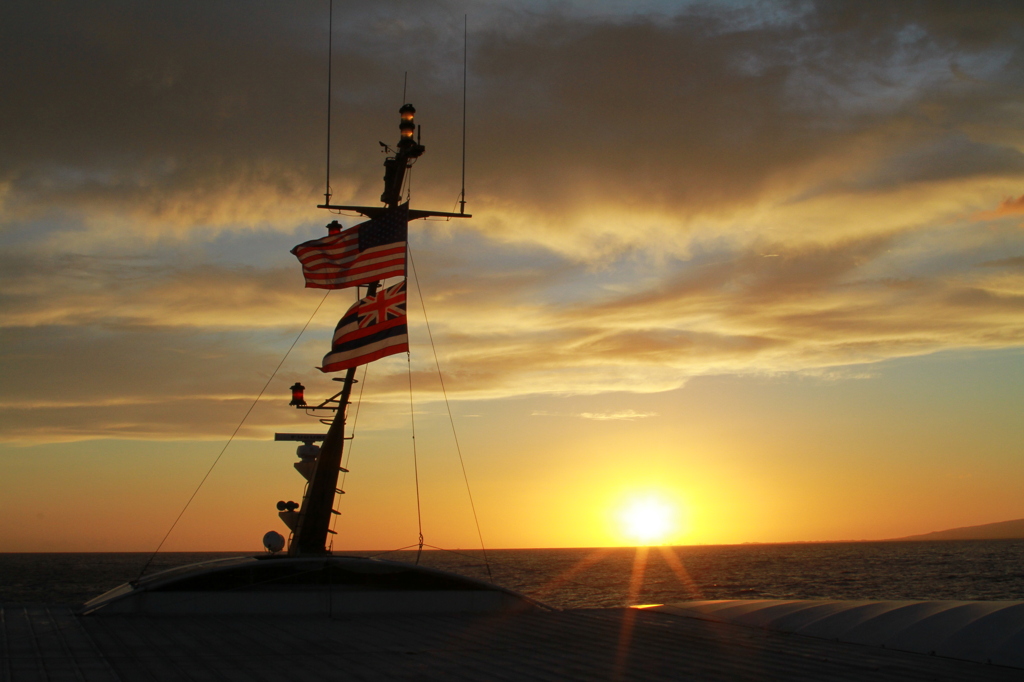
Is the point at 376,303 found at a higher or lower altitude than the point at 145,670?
higher

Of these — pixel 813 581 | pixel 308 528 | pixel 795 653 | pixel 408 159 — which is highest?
pixel 408 159

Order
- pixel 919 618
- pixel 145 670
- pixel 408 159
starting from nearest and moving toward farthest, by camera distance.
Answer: pixel 145 670 → pixel 919 618 → pixel 408 159

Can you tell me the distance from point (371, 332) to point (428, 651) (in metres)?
9.09

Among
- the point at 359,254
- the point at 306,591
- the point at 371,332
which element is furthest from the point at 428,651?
the point at 359,254

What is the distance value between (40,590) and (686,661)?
92125mm

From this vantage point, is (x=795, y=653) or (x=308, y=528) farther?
(x=308, y=528)

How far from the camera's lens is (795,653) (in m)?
14.0

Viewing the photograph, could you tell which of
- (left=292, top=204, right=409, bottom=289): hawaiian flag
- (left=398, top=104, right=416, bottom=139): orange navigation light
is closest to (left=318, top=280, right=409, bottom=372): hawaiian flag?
(left=292, top=204, right=409, bottom=289): hawaiian flag

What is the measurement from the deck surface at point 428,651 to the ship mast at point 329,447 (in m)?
3.04

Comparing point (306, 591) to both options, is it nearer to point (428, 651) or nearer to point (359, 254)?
point (428, 651)

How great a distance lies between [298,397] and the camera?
22062 millimetres

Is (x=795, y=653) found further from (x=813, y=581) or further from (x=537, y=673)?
A: (x=813, y=581)

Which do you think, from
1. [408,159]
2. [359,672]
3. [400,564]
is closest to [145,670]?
[359,672]

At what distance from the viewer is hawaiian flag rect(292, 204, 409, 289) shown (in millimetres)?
21266
